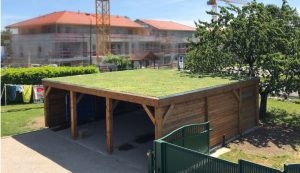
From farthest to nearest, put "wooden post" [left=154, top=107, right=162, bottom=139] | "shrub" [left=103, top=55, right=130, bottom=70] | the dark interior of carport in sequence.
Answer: "shrub" [left=103, top=55, right=130, bottom=70], the dark interior of carport, "wooden post" [left=154, top=107, right=162, bottom=139]

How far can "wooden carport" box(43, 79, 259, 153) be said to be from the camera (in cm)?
1252

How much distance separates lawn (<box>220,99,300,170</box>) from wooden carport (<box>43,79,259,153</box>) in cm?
77

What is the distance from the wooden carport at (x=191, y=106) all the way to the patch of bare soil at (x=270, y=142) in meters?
0.60

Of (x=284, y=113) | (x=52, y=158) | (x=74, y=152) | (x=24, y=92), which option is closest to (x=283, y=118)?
(x=284, y=113)

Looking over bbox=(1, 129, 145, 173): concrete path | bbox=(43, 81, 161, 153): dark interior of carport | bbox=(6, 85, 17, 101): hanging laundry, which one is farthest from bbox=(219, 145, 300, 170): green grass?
bbox=(6, 85, 17, 101): hanging laundry

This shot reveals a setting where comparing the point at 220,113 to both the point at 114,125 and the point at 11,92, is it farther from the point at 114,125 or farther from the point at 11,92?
the point at 11,92

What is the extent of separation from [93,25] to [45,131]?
4766 cm

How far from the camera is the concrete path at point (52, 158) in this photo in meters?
12.9

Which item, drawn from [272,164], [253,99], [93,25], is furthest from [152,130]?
[93,25]

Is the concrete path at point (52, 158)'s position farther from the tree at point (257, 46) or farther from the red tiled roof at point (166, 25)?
the red tiled roof at point (166, 25)

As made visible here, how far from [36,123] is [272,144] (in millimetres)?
12690

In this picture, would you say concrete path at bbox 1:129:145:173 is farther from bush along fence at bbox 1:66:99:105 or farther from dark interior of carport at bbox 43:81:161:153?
bush along fence at bbox 1:66:99:105

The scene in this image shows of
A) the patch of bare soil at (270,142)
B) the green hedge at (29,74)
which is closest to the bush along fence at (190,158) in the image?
the patch of bare soil at (270,142)

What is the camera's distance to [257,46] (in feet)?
62.7
